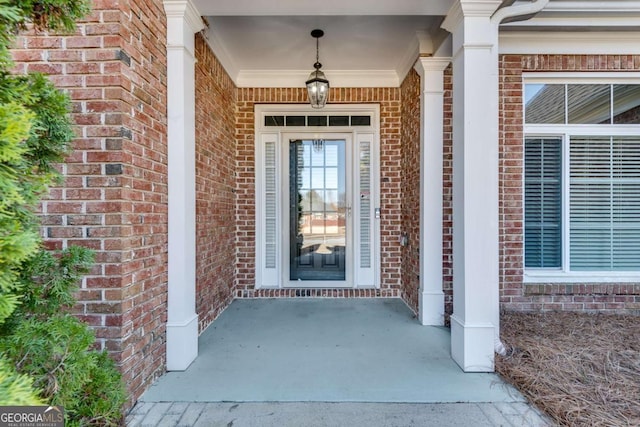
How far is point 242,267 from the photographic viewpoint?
4.10 m

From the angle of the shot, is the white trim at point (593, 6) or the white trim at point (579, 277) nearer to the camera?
the white trim at point (593, 6)

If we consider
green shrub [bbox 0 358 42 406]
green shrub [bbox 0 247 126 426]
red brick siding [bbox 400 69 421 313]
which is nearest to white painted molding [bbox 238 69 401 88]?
red brick siding [bbox 400 69 421 313]

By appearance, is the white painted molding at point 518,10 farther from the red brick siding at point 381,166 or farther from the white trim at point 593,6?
the red brick siding at point 381,166

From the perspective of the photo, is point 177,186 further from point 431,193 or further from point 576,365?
point 576,365

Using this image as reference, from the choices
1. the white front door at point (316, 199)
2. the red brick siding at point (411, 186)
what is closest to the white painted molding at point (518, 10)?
the red brick siding at point (411, 186)

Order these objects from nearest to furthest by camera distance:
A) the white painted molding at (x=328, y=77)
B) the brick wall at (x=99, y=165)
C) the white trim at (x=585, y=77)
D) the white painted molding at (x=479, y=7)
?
the brick wall at (x=99, y=165), the white painted molding at (x=479, y=7), the white trim at (x=585, y=77), the white painted molding at (x=328, y=77)

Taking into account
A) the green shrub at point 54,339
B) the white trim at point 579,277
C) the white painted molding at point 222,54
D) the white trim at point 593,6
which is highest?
the white painted molding at point 222,54

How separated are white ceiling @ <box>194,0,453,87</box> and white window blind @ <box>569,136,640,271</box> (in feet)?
6.60

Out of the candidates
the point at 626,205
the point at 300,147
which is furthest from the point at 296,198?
the point at 626,205

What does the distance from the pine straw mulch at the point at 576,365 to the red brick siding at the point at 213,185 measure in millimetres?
2478

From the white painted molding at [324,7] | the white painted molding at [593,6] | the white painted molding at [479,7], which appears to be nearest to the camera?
the white painted molding at [479,7]

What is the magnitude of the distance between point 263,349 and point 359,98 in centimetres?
305

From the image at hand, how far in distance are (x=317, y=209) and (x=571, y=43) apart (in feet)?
10.1

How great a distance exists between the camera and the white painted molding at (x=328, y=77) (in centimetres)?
398
